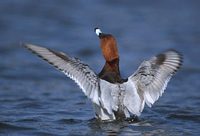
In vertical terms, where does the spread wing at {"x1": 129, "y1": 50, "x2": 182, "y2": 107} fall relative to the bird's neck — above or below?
below

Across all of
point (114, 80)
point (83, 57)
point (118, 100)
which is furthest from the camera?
point (83, 57)

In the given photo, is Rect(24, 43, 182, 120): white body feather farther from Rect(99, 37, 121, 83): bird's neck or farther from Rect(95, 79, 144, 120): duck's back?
Rect(99, 37, 121, 83): bird's neck

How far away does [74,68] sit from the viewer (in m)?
9.27

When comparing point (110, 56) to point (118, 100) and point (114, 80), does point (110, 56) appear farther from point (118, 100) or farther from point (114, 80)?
point (118, 100)

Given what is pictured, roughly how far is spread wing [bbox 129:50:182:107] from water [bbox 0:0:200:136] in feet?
1.37

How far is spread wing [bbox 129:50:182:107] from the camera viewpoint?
952 cm

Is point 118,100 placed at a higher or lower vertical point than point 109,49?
lower

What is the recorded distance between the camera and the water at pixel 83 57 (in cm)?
982

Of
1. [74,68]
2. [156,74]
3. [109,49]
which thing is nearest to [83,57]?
[109,49]

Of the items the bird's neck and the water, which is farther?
the water

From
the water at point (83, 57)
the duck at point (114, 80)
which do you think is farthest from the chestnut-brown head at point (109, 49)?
the water at point (83, 57)

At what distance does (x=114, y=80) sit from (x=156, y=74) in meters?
0.55

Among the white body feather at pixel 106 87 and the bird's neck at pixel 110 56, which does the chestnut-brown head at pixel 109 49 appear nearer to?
the bird's neck at pixel 110 56

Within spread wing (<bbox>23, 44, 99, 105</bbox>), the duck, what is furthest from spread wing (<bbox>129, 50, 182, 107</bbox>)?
spread wing (<bbox>23, 44, 99, 105</bbox>)
